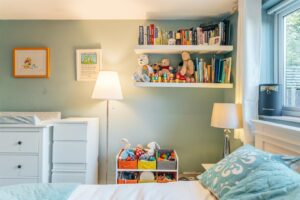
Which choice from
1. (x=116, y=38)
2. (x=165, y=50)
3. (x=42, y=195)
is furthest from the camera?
(x=116, y=38)

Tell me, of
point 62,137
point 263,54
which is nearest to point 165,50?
point 263,54

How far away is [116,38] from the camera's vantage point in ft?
9.04

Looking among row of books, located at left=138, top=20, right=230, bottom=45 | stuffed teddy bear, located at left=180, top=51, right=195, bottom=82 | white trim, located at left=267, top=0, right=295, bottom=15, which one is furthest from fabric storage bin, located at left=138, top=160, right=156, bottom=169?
white trim, located at left=267, top=0, right=295, bottom=15

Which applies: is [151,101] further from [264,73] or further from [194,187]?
[194,187]

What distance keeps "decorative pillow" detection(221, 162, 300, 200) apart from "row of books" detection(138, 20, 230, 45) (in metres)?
1.66

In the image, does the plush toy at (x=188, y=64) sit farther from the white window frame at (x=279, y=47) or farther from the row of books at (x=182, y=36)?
the white window frame at (x=279, y=47)

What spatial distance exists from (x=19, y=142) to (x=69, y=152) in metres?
0.47

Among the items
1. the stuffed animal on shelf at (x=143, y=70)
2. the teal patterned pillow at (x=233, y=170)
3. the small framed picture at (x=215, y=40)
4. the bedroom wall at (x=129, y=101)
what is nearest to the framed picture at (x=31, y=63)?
the bedroom wall at (x=129, y=101)

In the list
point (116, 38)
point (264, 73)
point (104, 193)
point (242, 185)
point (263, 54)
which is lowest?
point (104, 193)

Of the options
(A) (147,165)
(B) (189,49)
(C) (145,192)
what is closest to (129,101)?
(A) (147,165)

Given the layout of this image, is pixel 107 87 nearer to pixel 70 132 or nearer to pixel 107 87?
pixel 107 87

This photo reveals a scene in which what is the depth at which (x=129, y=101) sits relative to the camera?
2.76 metres

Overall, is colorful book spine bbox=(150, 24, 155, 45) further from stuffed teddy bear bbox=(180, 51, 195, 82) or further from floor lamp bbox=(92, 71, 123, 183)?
floor lamp bbox=(92, 71, 123, 183)

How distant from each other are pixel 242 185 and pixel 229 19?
2.03 meters
